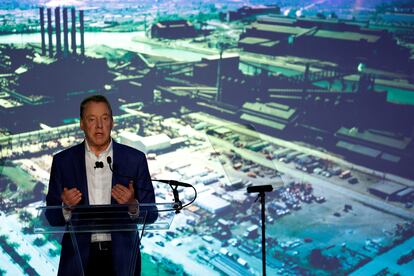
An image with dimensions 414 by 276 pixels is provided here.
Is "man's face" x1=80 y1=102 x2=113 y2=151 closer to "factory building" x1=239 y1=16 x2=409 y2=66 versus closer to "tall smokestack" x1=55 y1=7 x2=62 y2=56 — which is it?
"tall smokestack" x1=55 y1=7 x2=62 y2=56

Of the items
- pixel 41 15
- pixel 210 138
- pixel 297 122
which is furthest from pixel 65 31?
pixel 297 122

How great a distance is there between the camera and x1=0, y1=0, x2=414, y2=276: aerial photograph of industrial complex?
4223mm

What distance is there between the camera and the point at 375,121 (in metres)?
4.52

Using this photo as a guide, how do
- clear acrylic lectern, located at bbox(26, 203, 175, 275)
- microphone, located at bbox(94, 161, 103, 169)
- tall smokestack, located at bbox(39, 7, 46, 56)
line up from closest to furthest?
clear acrylic lectern, located at bbox(26, 203, 175, 275), microphone, located at bbox(94, 161, 103, 169), tall smokestack, located at bbox(39, 7, 46, 56)

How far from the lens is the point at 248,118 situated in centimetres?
450

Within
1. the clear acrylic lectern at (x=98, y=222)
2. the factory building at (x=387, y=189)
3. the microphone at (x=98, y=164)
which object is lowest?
the factory building at (x=387, y=189)

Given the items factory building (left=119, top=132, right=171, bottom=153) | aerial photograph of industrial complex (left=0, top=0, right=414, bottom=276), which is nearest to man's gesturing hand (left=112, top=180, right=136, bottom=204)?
aerial photograph of industrial complex (left=0, top=0, right=414, bottom=276)

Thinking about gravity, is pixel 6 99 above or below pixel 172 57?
below

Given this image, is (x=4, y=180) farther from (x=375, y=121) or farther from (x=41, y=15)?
(x=375, y=121)

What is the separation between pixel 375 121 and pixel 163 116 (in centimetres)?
193

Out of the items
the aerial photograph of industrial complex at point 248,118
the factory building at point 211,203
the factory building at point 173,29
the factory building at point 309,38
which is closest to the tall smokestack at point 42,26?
the aerial photograph of industrial complex at point 248,118

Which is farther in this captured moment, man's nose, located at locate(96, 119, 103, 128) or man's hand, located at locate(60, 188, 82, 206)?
man's nose, located at locate(96, 119, 103, 128)

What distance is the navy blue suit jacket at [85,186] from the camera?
1.51 m

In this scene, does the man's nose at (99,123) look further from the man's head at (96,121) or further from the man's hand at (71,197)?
the man's hand at (71,197)
